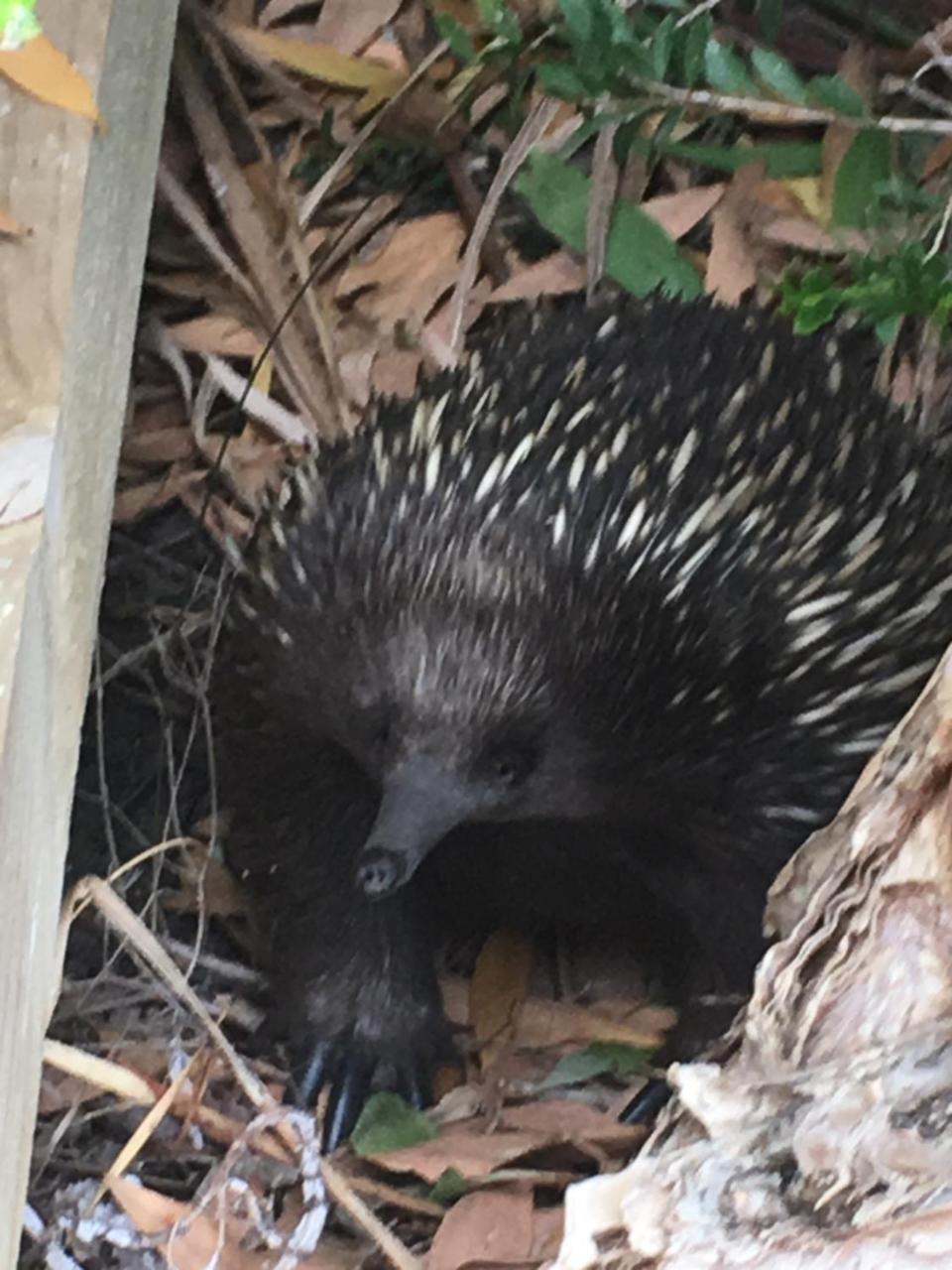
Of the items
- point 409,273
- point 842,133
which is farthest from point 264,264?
point 842,133

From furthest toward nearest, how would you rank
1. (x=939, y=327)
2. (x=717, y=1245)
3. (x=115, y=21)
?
(x=939, y=327) < (x=115, y=21) < (x=717, y=1245)

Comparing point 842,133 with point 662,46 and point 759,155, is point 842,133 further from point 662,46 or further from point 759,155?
point 662,46

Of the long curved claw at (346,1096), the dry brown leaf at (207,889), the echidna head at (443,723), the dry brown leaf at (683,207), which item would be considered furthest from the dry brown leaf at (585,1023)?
the dry brown leaf at (683,207)

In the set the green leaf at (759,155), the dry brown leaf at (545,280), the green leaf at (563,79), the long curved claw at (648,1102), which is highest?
the green leaf at (563,79)

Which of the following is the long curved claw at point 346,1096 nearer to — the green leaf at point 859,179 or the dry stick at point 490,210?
the dry stick at point 490,210

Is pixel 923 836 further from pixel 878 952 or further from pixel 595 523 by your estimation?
pixel 595 523

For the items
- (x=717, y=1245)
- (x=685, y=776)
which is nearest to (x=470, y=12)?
(x=685, y=776)

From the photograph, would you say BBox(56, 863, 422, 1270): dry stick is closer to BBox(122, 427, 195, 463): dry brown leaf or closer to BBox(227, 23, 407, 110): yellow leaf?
BBox(122, 427, 195, 463): dry brown leaf
